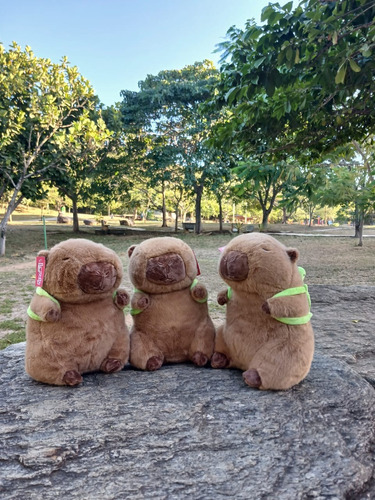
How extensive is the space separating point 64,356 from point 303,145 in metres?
3.91

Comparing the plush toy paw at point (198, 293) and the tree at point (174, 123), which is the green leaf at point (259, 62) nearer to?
the plush toy paw at point (198, 293)

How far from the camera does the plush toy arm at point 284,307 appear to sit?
153 cm

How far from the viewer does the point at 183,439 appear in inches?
50.5

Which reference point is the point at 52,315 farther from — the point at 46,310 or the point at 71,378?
the point at 71,378

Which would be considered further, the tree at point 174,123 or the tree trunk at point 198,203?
the tree trunk at point 198,203

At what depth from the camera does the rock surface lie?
43.8 inches

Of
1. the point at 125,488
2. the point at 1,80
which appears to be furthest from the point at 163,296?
the point at 1,80

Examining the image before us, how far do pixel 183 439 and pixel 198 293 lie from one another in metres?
0.72

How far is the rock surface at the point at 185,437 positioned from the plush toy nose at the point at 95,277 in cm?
47

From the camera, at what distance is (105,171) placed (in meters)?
15.9

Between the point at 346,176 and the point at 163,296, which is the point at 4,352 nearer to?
the point at 163,296

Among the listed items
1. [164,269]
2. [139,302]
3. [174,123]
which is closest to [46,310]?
[139,302]

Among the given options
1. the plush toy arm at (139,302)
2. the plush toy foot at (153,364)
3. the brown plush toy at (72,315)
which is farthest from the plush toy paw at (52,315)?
the plush toy foot at (153,364)

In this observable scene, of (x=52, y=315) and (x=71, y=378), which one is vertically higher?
(x=52, y=315)
